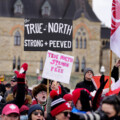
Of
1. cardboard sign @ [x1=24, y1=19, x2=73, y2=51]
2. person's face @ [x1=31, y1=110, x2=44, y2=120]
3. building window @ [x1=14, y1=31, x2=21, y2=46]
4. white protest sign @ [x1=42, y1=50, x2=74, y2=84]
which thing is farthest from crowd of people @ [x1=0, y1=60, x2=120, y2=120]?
building window @ [x1=14, y1=31, x2=21, y2=46]

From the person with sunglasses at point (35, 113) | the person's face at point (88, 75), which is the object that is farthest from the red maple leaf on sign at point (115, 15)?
the person with sunglasses at point (35, 113)

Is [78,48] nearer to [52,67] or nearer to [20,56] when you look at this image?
[20,56]

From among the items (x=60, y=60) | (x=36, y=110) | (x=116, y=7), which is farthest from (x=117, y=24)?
(x=36, y=110)

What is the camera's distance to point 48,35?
981 cm

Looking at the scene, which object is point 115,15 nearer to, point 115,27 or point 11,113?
point 115,27

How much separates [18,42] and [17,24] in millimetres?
2215

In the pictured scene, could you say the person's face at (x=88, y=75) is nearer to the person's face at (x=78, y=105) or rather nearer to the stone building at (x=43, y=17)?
the person's face at (x=78, y=105)

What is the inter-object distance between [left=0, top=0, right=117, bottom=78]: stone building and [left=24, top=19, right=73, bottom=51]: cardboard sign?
39.1 m

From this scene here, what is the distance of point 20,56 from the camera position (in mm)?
50031

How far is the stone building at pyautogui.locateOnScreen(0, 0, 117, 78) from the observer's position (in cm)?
4962

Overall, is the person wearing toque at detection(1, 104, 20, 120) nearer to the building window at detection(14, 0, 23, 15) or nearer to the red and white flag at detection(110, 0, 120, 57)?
the red and white flag at detection(110, 0, 120, 57)

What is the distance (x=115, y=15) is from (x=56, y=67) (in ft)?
6.38

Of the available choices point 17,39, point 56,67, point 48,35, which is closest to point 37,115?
point 56,67

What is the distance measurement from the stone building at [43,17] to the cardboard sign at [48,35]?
128ft
